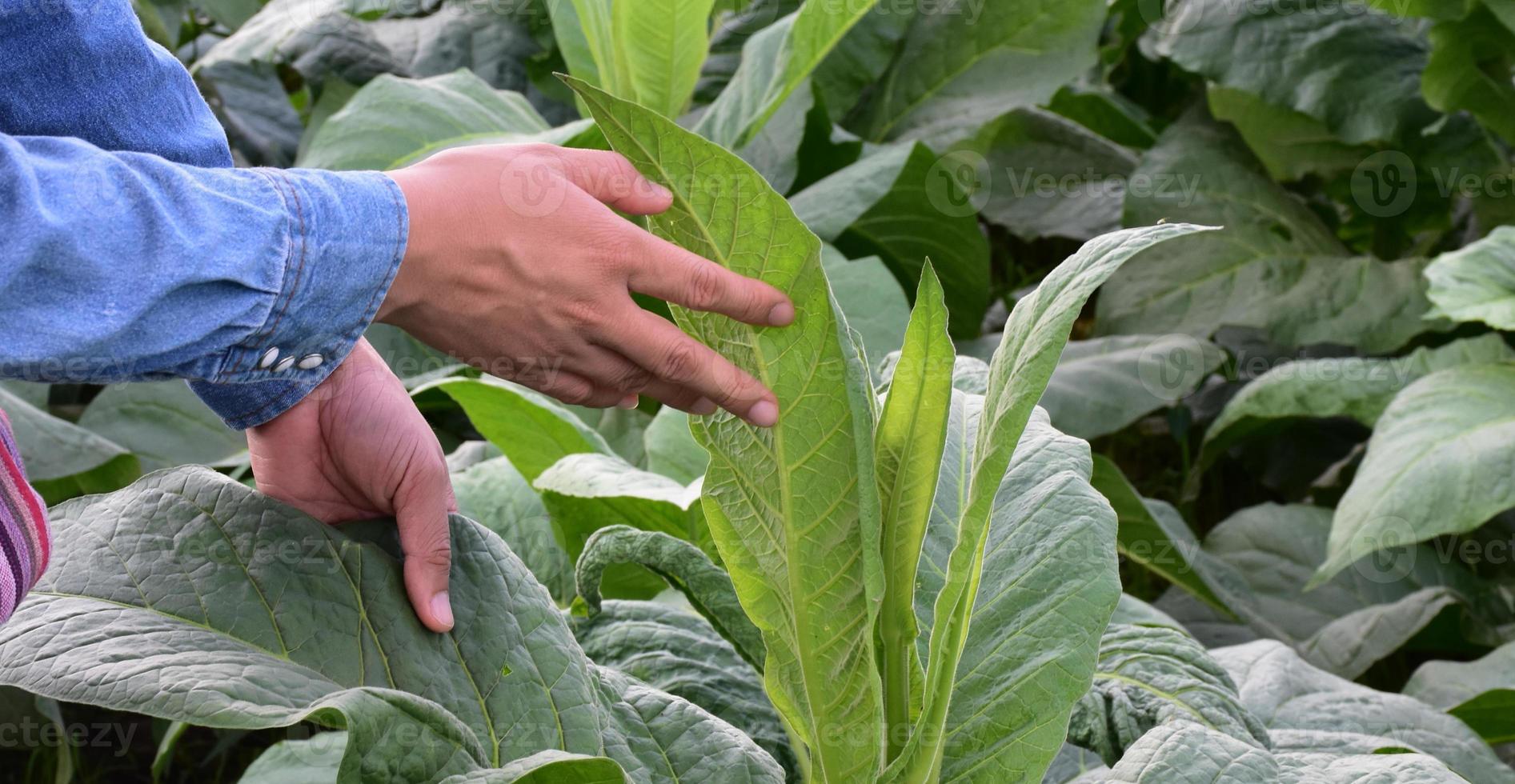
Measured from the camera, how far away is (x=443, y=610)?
0.82 meters

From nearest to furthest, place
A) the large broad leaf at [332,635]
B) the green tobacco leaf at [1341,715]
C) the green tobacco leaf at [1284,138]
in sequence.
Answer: the large broad leaf at [332,635], the green tobacco leaf at [1341,715], the green tobacco leaf at [1284,138]

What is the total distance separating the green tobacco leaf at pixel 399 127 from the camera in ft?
6.31

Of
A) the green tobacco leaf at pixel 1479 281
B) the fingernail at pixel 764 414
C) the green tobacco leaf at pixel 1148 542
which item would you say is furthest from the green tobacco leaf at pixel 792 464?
the green tobacco leaf at pixel 1479 281

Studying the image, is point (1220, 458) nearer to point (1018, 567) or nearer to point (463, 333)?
point (1018, 567)

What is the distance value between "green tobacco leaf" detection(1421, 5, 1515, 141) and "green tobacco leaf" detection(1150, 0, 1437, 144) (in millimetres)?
100

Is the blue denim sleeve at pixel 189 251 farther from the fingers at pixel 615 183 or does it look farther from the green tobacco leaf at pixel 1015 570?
the green tobacco leaf at pixel 1015 570

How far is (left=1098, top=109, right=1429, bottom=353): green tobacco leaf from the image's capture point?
1977mm

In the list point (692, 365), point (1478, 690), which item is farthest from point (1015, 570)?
point (1478, 690)

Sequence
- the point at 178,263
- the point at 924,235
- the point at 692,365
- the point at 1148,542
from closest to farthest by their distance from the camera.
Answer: the point at 178,263 → the point at 692,365 → the point at 1148,542 → the point at 924,235

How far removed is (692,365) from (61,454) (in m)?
1.20

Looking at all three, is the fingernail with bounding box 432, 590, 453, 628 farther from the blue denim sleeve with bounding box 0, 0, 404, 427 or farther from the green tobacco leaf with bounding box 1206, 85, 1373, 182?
the green tobacco leaf with bounding box 1206, 85, 1373, 182

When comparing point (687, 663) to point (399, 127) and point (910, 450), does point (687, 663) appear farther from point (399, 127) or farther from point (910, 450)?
point (399, 127)

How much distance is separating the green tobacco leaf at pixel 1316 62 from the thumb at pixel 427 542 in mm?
1526

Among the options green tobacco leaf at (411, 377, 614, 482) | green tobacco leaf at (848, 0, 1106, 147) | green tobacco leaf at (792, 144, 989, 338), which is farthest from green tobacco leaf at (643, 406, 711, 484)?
green tobacco leaf at (848, 0, 1106, 147)
